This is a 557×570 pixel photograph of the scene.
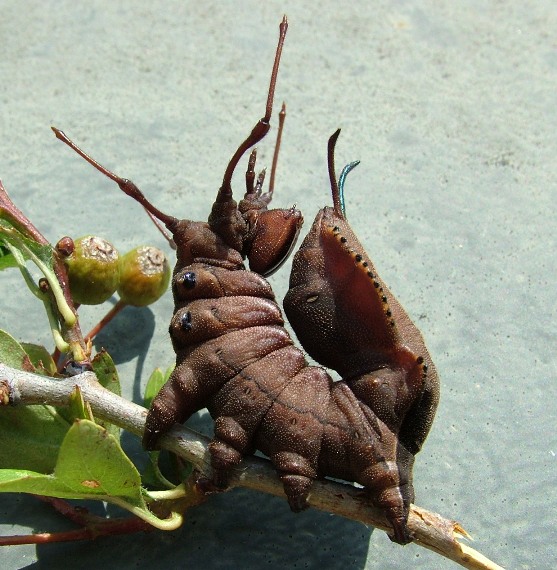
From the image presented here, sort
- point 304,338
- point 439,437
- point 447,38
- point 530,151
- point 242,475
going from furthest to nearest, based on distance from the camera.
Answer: point 447,38 < point 530,151 < point 439,437 < point 304,338 < point 242,475

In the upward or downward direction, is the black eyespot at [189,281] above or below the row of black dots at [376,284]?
below

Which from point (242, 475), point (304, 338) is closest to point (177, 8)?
point (304, 338)

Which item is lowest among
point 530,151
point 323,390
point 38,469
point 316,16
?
point 38,469

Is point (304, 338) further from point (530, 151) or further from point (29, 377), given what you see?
point (530, 151)

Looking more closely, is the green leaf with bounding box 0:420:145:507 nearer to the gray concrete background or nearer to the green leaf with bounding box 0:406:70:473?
the green leaf with bounding box 0:406:70:473

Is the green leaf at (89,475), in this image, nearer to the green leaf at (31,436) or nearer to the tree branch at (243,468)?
the tree branch at (243,468)

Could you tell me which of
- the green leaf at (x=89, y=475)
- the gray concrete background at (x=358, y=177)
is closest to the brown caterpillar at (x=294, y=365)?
the green leaf at (x=89, y=475)
